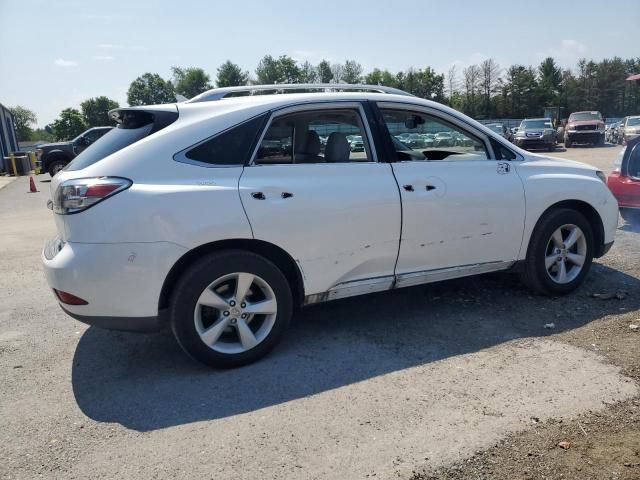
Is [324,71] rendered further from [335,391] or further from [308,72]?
[335,391]

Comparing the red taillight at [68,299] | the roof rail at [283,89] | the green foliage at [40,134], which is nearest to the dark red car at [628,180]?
the roof rail at [283,89]

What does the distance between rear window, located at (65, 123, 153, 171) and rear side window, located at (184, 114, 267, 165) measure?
1.34ft

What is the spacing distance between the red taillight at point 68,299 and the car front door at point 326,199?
1.17 m

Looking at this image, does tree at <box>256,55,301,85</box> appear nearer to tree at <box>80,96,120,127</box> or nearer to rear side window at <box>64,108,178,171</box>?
tree at <box>80,96,120,127</box>

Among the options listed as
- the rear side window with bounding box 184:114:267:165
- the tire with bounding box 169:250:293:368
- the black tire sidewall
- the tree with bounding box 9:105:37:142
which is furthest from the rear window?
the tree with bounding box 9:105:37:142

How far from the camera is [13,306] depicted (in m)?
5.06

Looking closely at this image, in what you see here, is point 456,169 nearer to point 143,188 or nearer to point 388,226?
point 388,226

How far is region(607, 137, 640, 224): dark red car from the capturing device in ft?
23.1

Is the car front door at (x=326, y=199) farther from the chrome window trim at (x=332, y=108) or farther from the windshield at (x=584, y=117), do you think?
the windshield at (x=584, y=117)

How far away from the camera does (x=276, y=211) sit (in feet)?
11.4

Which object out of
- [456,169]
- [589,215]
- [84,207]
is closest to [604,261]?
[589,215]

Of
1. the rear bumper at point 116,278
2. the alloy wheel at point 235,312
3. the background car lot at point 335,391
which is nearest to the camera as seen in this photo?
the background car lot at point 335,391

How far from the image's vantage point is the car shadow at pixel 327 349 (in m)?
3.19

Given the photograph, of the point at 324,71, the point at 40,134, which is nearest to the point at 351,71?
the point at 324,71
